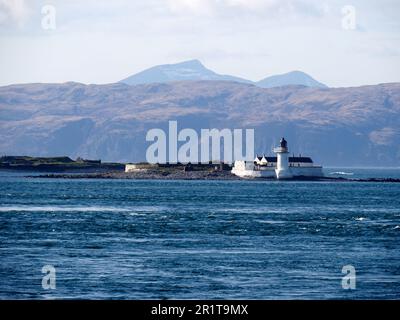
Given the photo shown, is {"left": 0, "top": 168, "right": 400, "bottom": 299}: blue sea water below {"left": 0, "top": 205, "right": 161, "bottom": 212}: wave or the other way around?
below

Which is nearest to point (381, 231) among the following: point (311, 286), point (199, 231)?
point (199, 231)

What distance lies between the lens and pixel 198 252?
62312mm

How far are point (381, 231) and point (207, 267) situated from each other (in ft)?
93.3

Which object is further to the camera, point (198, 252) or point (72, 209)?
point (72, 209)

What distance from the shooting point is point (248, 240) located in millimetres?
71062

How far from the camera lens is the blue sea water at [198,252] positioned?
4731cm

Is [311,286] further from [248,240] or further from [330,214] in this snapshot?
[330,214]

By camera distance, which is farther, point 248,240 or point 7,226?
point 7,226

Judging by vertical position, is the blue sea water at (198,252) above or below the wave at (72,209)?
below

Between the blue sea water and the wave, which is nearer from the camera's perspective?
the blue sea water

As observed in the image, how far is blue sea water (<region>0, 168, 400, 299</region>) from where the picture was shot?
4731cm

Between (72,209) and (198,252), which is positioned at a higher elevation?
(72,209)
